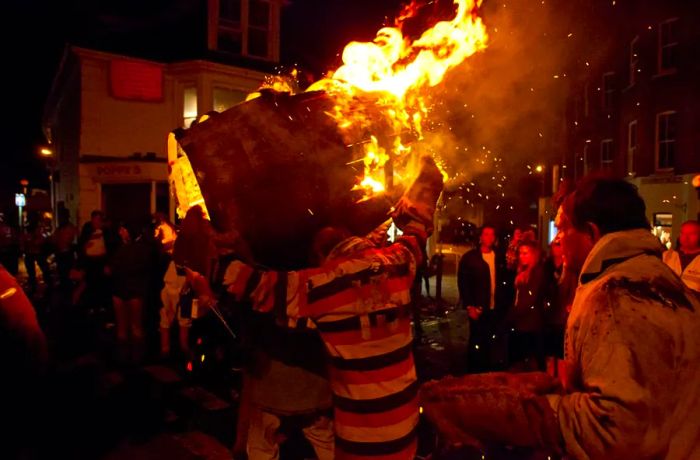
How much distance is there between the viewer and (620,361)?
5.75 feet

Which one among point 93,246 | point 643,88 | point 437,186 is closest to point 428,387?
point 437,186

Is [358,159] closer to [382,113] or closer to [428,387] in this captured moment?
[382,113]

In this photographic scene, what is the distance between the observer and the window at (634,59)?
21422 mm

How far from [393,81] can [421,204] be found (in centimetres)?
140

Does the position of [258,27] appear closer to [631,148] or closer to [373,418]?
[631,148]

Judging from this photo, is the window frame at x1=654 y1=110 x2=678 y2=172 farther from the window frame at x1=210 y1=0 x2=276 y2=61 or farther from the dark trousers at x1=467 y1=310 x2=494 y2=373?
the dark trousers at x1=467 y1=310 x2=494 y2=373

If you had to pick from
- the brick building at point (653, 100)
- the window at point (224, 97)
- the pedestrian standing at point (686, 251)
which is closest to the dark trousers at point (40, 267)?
the window at point (224, 97)

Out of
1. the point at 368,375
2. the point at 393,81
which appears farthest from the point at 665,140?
the point at 368,375

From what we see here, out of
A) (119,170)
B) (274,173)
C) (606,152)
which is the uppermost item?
(606,152)

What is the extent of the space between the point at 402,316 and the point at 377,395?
0.42 m

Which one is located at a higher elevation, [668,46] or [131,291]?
[668,46]

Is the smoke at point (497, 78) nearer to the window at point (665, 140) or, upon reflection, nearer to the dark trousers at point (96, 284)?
the dark trousers at point (96, 284)

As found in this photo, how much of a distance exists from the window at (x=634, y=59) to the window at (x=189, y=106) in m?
18.2

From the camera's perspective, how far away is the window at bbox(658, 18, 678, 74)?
19000 millimetres
